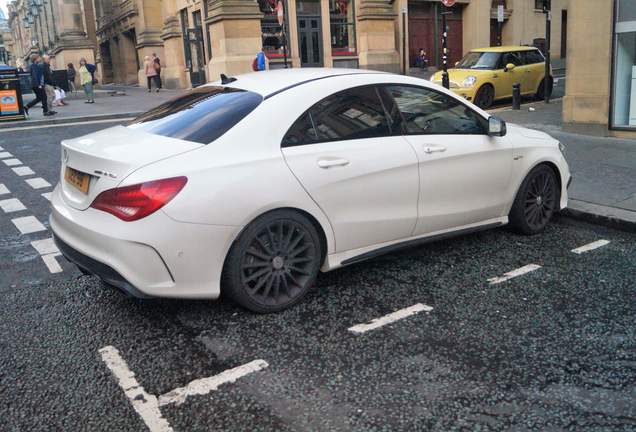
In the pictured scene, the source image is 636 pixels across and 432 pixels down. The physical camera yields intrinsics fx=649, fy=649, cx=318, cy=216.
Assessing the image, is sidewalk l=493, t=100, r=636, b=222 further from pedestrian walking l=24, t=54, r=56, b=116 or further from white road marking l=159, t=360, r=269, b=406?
pedestrian walking l=24, t=54, r=56, b=116

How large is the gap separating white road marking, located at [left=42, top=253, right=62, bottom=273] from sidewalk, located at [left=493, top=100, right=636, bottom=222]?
16.6 ft

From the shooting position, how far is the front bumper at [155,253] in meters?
3.81

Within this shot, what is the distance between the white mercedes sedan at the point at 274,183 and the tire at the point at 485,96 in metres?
11.9

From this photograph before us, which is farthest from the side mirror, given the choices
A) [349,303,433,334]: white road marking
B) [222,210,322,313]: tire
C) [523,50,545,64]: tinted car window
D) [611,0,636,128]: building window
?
[523,50,545,64]: tinted car window

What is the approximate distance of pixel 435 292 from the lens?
15.4 feet

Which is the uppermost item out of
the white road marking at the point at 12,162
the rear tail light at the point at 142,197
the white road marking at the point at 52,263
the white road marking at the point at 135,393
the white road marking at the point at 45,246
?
the rear tail light at the point at 142,197

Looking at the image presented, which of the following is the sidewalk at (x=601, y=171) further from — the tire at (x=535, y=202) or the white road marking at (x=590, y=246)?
the tire at (x=535, y=202)

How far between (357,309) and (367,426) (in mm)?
1427

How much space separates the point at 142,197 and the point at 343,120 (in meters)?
1.60

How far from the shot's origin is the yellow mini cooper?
661 inches

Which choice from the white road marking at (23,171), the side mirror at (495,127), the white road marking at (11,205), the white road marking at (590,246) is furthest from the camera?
the white road marking at (23,171)

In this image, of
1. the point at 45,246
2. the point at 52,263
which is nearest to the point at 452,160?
the point at 52,263

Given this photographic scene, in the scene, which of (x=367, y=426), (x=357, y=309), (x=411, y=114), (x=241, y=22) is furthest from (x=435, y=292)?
(x=241, y=22)

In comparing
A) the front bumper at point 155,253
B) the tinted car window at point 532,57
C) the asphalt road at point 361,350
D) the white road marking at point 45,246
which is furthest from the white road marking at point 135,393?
the tinted car window at point 532,57
